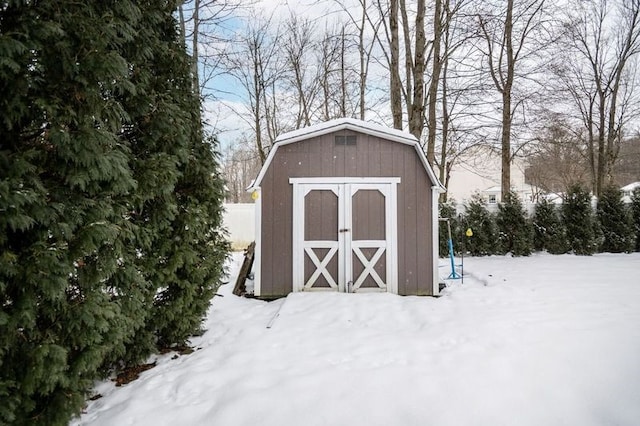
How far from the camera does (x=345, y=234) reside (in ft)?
17.7

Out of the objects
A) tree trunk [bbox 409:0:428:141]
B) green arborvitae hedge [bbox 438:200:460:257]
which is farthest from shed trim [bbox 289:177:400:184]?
green arborvitae hedge [bbox 438:200:460:257]

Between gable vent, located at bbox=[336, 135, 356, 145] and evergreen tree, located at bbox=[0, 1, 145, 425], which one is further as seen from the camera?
gable vent, located at bbox=[336, 135, 356, 145]

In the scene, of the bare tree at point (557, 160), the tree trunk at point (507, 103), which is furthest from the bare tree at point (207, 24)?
the bare tree at point (557, 160)

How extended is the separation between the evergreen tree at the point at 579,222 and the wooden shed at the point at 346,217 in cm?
639

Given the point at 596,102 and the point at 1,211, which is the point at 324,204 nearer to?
the point at 1,211

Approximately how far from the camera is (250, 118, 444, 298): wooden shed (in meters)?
5.39

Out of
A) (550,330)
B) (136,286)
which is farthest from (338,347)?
(550,330)

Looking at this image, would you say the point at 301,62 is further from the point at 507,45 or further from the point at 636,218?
the point at 636,218

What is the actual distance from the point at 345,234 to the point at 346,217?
0.88 feet

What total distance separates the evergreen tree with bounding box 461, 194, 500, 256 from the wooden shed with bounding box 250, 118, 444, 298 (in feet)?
15.0

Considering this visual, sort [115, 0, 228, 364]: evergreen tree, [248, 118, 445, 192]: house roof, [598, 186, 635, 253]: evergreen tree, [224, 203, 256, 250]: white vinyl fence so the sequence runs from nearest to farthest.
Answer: [115, 0, 228, 364]: evergreen tree < [248, 118, 445, 192]: house roof < [598, 186, 635, 253]: evergreen tree < [224, 203, 256, 250]: white vinyl fence

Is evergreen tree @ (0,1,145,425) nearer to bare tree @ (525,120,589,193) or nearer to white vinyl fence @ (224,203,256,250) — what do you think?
white vinyl fence @ (224,203,256,250)

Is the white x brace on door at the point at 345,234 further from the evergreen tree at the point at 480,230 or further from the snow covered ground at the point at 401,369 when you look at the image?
the evergreen tree at the point at 480,230

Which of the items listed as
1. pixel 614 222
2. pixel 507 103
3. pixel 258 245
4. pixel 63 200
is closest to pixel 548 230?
pixel 614 222
